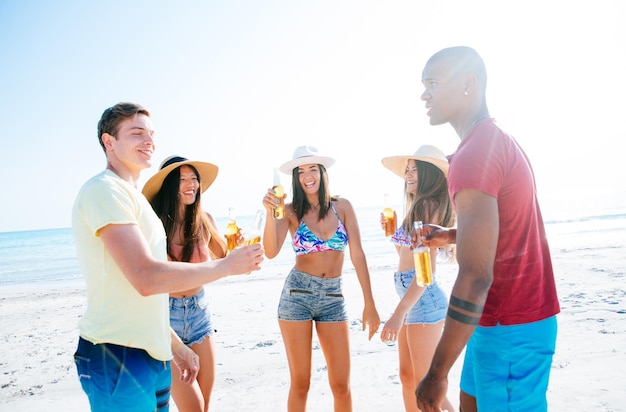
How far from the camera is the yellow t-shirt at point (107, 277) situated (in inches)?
79.4

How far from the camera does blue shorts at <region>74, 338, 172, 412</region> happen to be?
2.05 metres

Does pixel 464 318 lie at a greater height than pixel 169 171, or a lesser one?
lesser

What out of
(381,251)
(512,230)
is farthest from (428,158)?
(381,251)

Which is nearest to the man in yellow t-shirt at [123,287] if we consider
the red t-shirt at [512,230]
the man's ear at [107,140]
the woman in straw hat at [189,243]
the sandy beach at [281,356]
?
the man's ear at [107,140]

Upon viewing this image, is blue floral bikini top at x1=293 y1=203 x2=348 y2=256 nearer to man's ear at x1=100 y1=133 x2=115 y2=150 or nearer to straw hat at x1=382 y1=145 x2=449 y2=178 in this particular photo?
straw hat at x1=382 y1=145 x2=449 y2=178

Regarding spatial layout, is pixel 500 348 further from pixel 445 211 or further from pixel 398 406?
pixel 398 406

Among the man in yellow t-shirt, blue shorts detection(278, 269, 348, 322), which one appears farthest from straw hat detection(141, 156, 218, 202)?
the man in yellow t-shirt

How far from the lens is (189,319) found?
3734 millimetres

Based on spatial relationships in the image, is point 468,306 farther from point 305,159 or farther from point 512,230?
point 305,159

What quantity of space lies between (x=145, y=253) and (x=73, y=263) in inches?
1074

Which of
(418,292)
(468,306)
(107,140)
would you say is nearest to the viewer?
(468,306)

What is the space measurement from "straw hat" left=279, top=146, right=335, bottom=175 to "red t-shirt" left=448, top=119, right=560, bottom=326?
2632mm

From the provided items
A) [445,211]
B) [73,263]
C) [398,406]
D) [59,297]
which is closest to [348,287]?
[398,406]

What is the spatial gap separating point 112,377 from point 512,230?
2.01 metres
